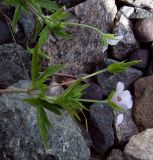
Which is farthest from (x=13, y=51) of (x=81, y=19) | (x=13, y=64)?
(x=81, y=19)

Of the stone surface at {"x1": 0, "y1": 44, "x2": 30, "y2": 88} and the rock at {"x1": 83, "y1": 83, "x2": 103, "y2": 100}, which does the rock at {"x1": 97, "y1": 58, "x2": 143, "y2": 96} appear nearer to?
the rock at {"x1": 83, "y1": 83, "x2": 103, "y2": 100}

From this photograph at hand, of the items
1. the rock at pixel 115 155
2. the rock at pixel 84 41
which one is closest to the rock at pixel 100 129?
the rock at pixel 115 155

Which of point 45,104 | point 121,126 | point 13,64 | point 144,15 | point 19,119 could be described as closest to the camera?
point 45,104

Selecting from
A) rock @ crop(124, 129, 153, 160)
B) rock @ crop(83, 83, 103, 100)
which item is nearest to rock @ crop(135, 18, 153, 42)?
rock @ crop(83, 83, 103, 100)

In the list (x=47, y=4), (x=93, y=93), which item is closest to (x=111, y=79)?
(x=93, y=93)

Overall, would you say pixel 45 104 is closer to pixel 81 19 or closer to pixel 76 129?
pixel 76 129

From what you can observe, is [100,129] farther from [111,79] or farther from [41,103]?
[41,103]

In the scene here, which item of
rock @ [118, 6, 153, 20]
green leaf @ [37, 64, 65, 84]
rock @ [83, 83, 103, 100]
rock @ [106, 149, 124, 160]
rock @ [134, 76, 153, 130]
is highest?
green leaf @ [37, 64, 65, 84]
